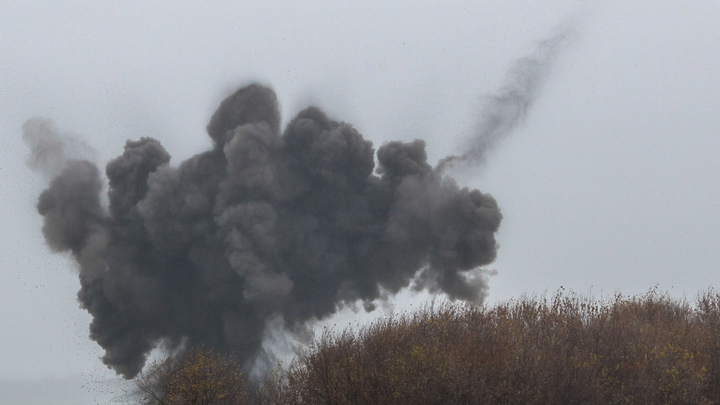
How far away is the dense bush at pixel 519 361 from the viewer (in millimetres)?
28156

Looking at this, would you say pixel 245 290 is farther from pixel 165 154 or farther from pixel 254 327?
pixel 165 154

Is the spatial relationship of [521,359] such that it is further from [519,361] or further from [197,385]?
[197,385]

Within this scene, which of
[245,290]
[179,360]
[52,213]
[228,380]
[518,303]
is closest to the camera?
[518,303]

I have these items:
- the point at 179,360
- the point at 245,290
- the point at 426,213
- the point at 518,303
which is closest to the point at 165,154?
the point at 245,290

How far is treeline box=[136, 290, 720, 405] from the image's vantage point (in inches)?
1109

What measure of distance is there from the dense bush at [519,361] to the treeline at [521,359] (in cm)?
5

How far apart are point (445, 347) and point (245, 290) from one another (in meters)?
35.5

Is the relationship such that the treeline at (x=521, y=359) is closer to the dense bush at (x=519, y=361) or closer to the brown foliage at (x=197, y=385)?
the dense bush at (x=519, y=361)

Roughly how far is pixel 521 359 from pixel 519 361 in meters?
0.17

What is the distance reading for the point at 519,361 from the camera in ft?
95.4

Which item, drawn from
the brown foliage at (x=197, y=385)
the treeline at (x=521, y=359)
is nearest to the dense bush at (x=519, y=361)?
the treeline at (x=521, y=359)

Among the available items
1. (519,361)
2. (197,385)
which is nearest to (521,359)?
(519,361)

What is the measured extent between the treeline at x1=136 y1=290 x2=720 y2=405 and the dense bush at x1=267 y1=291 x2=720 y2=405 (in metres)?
0.05

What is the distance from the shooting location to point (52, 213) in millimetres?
68312
